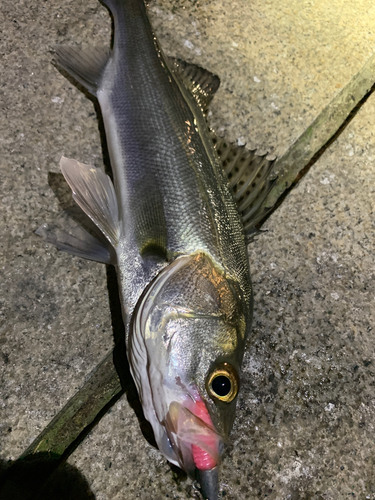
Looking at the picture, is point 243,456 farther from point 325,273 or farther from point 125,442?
point 325,273

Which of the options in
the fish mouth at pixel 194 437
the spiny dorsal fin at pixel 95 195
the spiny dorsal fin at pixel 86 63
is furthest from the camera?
the spiny dorsal fin at pixel 86 63

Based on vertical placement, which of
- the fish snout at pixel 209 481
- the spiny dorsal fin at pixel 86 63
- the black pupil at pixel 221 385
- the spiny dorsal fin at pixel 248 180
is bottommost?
the fish snout at pixel 209 481

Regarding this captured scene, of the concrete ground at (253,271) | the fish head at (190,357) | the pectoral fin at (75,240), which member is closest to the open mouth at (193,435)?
the fish head at (190,357)

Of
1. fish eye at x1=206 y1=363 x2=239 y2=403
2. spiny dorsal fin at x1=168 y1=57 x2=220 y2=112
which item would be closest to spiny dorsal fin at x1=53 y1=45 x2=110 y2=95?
spiny dorsal fin at x1=168 y1=57 x2=220 y2=112

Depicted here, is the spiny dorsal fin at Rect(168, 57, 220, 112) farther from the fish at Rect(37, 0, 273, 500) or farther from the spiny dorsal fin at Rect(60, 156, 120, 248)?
the spiny dorsal fin at Rect(60, 156, 120, 248)

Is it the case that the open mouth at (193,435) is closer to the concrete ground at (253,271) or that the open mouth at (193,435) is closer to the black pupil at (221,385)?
the black pupil at (221,385)

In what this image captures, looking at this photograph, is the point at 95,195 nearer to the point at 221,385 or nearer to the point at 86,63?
the point at 86,63

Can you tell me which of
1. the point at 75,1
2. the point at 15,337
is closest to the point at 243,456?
the point at 15,337
